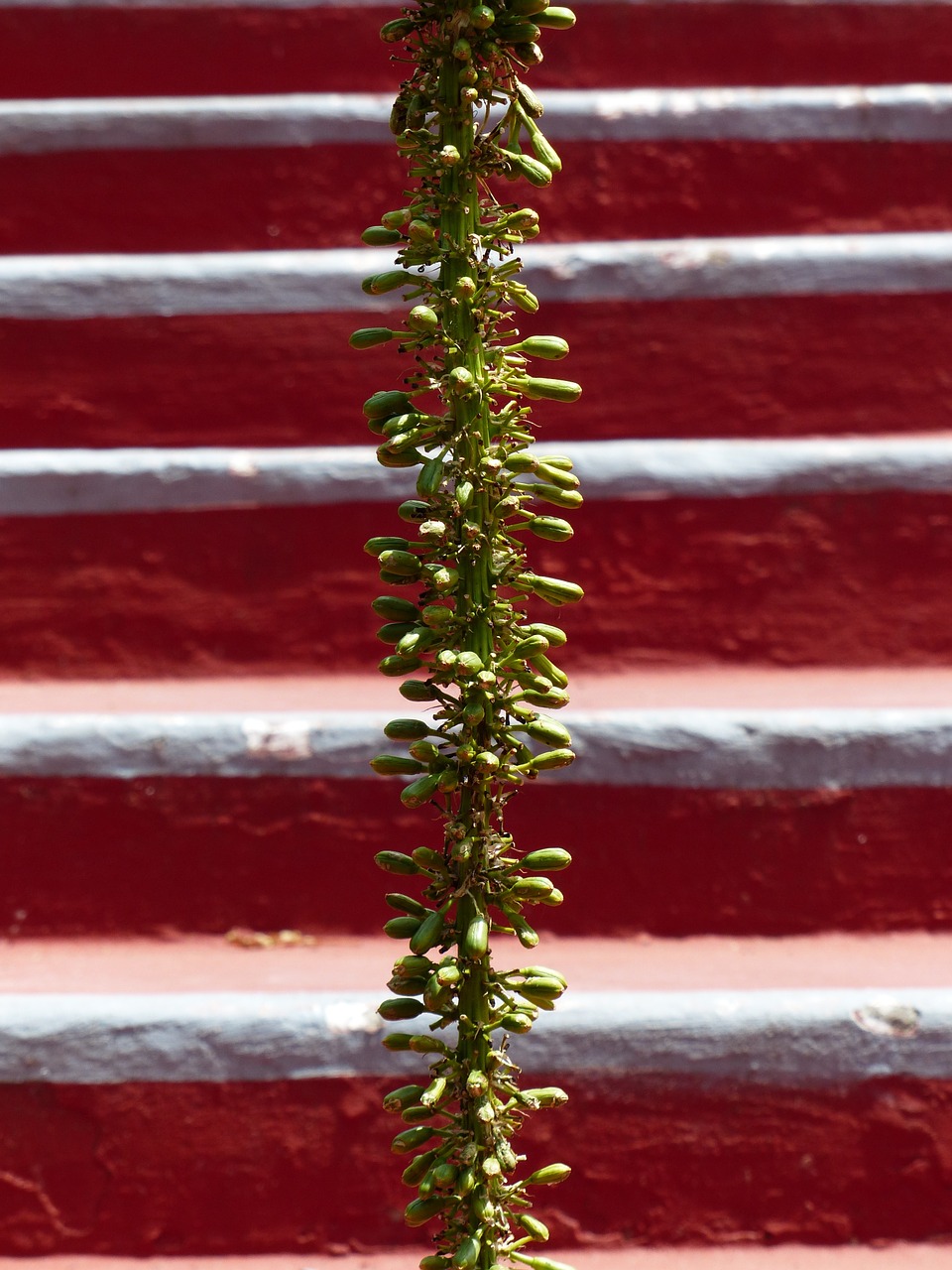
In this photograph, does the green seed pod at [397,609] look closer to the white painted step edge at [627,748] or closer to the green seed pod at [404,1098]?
the green seed pod at [404,1098]

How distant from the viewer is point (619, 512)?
8.22 feet

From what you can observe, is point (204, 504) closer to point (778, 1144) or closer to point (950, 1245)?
point (778, 1144)

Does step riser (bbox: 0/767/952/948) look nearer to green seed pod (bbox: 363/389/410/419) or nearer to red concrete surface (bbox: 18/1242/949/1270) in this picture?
red concrete surface (bbox: 18/1242/949/1270)

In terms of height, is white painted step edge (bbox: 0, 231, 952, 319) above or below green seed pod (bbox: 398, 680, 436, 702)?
above

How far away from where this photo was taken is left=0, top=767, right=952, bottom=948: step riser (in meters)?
2.25

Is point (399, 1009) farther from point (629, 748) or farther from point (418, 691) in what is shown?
point (629, 748)

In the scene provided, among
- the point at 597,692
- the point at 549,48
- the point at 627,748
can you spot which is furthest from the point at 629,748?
the point at 549,48

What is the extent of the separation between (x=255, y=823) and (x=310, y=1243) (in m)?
0.70

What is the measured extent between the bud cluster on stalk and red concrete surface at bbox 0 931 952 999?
1317 millimetres

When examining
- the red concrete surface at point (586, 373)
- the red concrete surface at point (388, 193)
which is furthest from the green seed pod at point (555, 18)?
the red concrete surface at point (388, 193)

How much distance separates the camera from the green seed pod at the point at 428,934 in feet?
2.61

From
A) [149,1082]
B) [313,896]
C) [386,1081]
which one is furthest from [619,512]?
[149,1082]

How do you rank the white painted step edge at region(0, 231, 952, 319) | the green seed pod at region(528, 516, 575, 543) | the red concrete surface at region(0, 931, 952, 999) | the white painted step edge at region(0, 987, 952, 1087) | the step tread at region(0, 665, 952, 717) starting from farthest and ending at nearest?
1. the white painted step edge at region(0, 231, 952, 319)
2. the step tread at region(0, 665, 952, 717)
3. the red concrete surface at region(0, 931, 952, 999)
4. the white painted step edge at region(0, 987, 952, 1087)
5. the green seed pod at region(528, 516, 575, 543)

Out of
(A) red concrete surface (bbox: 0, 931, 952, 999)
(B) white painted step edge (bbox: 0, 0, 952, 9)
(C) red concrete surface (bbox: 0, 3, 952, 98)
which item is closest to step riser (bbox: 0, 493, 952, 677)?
(A) red concrete surface (bbox: 0, 931, 952, 999)
